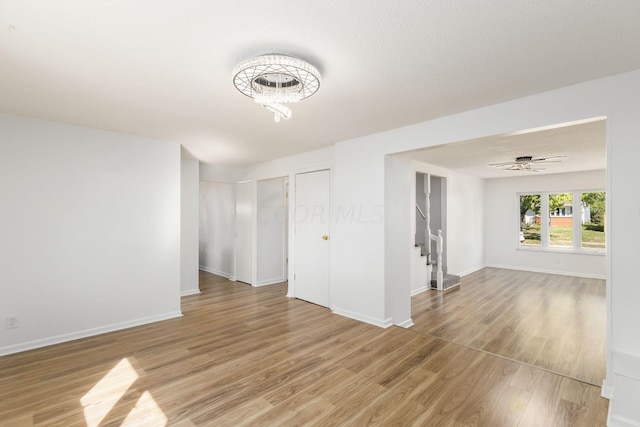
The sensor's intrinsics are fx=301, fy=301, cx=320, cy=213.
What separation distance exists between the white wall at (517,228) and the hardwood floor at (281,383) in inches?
216

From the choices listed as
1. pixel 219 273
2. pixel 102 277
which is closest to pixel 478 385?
pixel 102 277

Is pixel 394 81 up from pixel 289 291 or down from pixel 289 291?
up

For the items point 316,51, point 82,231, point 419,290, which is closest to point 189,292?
point 82,231

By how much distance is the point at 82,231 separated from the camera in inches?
134

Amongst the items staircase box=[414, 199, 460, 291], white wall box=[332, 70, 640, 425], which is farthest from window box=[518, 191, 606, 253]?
white wall box=[332, 70, 640, 425]

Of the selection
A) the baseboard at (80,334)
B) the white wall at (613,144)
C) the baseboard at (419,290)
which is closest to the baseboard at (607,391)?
the white wall at (613,144)

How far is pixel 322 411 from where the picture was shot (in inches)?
82.7

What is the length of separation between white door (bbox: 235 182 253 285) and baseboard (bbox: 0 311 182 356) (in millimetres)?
1969

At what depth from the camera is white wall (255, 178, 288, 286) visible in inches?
229

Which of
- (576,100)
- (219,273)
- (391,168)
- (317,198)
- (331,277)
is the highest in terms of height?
(576,100)

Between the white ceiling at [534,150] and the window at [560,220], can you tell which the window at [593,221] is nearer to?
the window at [560,220]

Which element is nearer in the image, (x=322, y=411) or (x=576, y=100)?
(x=322, y=411)

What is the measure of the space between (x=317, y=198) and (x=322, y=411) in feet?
10.0

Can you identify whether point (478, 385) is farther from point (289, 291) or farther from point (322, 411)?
point (289, 291)
